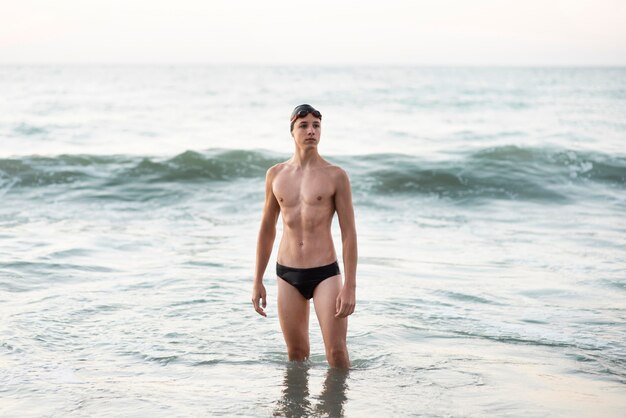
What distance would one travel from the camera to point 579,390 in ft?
19.4

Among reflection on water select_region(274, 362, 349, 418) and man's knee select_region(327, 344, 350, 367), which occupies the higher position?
man's knee select_region(327, 344, 350, 367)

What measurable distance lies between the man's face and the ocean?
1.81m

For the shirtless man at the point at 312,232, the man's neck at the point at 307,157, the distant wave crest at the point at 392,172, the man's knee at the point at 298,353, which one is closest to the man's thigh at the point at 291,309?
the shirtless man at the point at 312,232

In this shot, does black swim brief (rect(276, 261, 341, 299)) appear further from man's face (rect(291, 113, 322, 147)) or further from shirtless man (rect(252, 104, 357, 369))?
man's face (rect(291, 113, 322, 147))

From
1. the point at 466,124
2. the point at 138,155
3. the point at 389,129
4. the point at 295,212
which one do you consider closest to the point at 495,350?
the point at 295,212

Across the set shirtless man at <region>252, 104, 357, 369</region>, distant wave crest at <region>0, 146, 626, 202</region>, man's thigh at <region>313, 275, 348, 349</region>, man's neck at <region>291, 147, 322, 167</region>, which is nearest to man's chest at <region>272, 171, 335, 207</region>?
shirtless man at <region>252, 104, 357, 369</region>

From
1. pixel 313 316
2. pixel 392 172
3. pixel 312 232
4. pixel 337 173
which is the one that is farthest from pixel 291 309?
pixel 392 172

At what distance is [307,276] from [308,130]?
102 cm

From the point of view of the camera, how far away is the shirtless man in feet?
17.7

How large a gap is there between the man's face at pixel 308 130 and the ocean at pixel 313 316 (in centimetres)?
181

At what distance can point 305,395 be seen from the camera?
569 cm

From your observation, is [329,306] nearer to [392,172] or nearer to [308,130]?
[308,130]

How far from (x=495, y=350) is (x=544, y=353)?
42 cm

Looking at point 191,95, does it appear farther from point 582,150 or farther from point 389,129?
point 582,150
